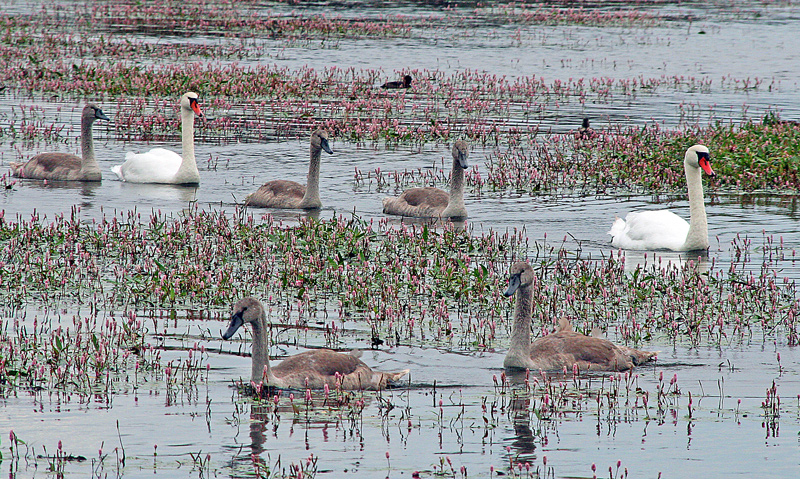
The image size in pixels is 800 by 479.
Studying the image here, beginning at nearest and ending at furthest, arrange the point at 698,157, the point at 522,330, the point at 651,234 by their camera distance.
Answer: the point at 522,330 → the point at 651,234 → the point at 698,157

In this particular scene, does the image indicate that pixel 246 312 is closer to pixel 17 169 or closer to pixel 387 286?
pixel 387 286

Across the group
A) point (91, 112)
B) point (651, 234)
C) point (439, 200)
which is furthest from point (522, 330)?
point (91, 112)

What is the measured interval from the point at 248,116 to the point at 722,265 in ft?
52.5

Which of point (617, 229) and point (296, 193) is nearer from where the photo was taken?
point (617, 229)

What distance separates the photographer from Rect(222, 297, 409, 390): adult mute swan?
967 cm

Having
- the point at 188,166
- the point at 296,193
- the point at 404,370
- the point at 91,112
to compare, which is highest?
the point at 91,112

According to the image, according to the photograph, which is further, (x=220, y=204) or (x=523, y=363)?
(x=220, y=204)

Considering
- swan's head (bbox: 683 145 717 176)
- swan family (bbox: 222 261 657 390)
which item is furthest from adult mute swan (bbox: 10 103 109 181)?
swan family (bbox: 222 261 657 390)

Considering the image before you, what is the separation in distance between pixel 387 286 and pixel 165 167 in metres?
9.76

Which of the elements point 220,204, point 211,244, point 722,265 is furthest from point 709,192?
point 211,244

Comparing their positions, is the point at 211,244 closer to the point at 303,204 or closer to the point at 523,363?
the point at 303,204

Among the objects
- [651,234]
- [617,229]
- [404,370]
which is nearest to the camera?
[404,370]

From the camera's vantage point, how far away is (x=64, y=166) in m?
21.2

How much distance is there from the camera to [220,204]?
62.7ft
